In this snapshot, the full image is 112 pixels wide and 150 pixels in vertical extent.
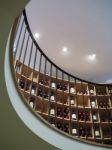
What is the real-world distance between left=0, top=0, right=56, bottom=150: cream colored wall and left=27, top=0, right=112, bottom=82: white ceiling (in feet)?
13.1

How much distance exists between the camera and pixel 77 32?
6.21 metres

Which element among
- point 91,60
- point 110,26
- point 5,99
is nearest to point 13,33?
point 5,99

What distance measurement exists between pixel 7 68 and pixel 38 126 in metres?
0.76

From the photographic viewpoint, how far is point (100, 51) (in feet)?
21.8

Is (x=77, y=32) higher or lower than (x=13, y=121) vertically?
higher

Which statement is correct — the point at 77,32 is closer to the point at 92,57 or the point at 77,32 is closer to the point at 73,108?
the point at 92,57

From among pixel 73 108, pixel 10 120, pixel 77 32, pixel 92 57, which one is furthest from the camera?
pixel 92 57

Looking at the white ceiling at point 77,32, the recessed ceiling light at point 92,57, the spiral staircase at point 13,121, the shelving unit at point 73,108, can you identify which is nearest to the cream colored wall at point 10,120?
the spiral staircase at point 13,121

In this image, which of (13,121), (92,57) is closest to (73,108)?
(92,57)

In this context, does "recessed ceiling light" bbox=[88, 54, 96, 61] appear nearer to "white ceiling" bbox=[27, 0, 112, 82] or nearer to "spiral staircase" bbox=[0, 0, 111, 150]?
"white ceiling" bbox=[27, 0, 112, 82]

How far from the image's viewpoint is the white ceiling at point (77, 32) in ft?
18.4

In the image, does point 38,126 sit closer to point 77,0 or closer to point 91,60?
point 77,0

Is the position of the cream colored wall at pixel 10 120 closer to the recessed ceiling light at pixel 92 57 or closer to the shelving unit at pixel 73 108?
the shelving unit at pixel 73 108

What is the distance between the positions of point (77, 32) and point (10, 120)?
4485mm
